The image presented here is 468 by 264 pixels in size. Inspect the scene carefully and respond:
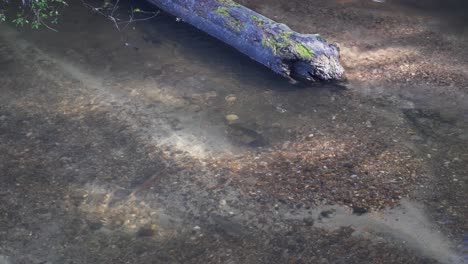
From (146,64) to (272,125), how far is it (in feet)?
7.40

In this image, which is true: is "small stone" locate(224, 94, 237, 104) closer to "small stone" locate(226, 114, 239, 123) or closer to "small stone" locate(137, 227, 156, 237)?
"small stone" locate(226, 114, 239, 123)

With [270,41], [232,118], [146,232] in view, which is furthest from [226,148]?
[270,41]

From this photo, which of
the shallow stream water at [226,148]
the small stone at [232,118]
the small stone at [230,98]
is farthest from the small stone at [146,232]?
the small stone at [230,98]

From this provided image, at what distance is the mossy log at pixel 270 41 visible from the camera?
23.8 ft

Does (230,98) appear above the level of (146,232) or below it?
above

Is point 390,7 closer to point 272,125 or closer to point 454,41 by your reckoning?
point 454,41

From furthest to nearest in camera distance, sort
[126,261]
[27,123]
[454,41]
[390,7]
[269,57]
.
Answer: [390,7] → [454,41] → [269,57] → [27,123] → [126,261]

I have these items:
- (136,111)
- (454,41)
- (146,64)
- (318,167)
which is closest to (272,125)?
(318,167)

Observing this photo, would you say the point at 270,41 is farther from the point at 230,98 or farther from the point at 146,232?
the point at 146,232

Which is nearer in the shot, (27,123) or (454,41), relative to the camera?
(27,123)

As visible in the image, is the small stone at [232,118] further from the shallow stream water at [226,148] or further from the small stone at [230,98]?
the small stone at [230,98]

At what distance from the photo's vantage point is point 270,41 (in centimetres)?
748

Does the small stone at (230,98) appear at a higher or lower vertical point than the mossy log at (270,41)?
lower

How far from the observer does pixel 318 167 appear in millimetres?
5812
